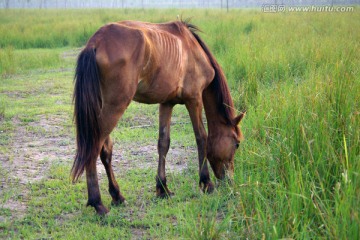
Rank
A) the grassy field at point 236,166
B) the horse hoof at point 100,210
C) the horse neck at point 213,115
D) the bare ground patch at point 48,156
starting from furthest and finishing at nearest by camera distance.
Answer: the bare ground patch at point 48,156, the horse neck at point 213,115, the horse hoof at point 100,210, the grassy field at point 236,166

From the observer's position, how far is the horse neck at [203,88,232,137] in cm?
513

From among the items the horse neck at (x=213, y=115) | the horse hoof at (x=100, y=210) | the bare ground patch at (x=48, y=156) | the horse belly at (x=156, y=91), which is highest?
the horse belly at (x=156, y=91)

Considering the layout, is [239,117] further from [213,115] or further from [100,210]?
[100,210]

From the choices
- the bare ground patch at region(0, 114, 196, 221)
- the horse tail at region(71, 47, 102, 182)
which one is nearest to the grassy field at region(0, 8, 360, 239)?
the bare ground patch at region(0, 114, 196, 221)

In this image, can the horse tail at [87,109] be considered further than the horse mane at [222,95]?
No

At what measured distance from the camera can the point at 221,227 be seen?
322cm

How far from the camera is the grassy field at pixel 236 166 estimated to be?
3170 mm

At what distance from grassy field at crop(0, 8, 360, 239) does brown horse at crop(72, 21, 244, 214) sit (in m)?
0.29

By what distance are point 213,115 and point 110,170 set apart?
1256 millimetres

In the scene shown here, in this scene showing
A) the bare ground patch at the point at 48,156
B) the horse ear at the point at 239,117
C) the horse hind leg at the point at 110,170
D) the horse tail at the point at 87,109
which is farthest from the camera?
the bare ground patch at the point at 48,156

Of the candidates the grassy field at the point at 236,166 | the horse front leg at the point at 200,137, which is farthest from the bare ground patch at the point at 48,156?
the horse front leg at the point at 200,137

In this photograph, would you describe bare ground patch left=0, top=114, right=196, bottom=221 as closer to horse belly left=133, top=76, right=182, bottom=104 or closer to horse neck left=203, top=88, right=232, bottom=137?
horse neck left=203, top=88, right=232, bottom=137

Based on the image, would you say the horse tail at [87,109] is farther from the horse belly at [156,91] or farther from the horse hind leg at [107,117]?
the horse belly at [156,91]

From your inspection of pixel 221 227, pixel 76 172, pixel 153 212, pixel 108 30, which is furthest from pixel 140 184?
pixel 221 227
